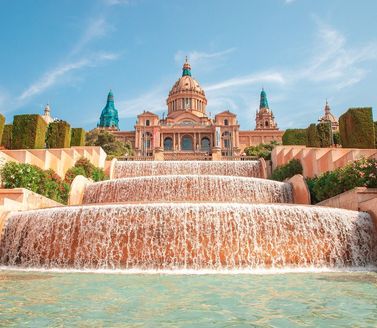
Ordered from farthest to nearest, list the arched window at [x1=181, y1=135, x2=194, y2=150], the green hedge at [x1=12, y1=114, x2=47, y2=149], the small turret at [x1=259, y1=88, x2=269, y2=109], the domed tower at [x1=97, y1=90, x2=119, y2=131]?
the domed tower at [x1=97, y1=90, x2=119, y2=131] < the small turret at [x1=259, y1=88, x2=269, y2=109] < the arched window at [x1=181, y1=135, x2=194, y2=150] < the green hedge at [x1=12, y1=114, x2=47, y2=149]

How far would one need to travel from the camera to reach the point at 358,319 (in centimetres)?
443

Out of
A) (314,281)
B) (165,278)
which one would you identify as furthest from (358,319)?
(165,278)

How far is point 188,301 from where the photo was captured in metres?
5.34

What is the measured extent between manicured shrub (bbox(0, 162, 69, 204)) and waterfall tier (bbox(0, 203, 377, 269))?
4757mm

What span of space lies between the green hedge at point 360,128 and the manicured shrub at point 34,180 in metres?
15.9

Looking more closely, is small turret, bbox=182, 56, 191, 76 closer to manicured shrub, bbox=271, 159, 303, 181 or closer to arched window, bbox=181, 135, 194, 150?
arched window, bbox=181, 135, 194, 150

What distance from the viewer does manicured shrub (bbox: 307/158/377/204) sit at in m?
13.7

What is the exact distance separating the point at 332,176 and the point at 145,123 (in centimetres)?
6718

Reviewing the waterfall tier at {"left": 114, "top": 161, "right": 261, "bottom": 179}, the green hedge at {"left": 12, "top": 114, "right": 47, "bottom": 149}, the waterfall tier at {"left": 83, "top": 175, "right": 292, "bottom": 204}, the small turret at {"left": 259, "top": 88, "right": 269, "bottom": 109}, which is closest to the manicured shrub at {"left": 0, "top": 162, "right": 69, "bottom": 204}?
the waterfall tier at {"left": 83, "top": 175, "right": 292, "bottom": 204}

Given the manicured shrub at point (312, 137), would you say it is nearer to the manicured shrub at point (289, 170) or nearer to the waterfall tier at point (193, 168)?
the waterfall tier at point (193, 168)

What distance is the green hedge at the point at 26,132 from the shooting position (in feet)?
78.2

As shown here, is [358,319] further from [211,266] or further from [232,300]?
[211,266]

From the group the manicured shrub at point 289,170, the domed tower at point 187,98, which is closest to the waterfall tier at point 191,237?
the manicured shrub at point 289,170

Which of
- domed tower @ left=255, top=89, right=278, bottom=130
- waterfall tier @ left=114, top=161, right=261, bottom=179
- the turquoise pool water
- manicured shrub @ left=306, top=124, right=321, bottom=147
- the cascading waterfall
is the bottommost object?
the turquoise pool water
